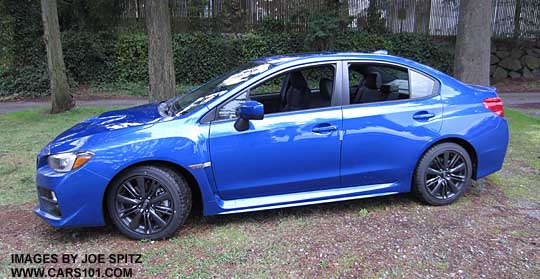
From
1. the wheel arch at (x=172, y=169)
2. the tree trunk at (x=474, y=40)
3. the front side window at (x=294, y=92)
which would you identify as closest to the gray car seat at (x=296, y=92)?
the front side window at (x=294, y=92)

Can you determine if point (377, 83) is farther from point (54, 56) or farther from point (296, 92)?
point (54, 56)

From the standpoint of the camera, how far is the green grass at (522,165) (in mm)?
4879

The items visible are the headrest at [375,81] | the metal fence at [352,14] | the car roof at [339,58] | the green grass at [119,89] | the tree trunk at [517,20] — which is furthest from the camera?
the tree trunk at [517,20]

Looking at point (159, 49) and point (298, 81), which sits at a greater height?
point (159, 49)

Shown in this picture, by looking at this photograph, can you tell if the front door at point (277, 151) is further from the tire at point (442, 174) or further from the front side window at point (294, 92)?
the tire at point (442, 174)

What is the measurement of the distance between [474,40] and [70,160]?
7284mm

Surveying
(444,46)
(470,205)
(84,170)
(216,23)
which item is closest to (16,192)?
(84,170)

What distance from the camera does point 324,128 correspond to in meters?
3.96

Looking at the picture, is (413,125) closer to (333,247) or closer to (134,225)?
(333,247)

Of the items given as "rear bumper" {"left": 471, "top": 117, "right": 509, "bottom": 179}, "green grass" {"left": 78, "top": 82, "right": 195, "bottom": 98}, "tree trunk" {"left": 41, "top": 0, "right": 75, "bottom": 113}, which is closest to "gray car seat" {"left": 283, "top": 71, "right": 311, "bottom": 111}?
"rear bumper" {"left": 471, "top": 117, "right": 509, "bottom": 179}

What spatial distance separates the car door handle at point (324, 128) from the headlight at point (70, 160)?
6.41 feet

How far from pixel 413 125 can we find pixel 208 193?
6.88 feet

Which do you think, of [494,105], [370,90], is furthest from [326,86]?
[494,105]

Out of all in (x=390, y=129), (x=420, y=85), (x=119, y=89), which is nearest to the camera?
(x=390, y=129)
